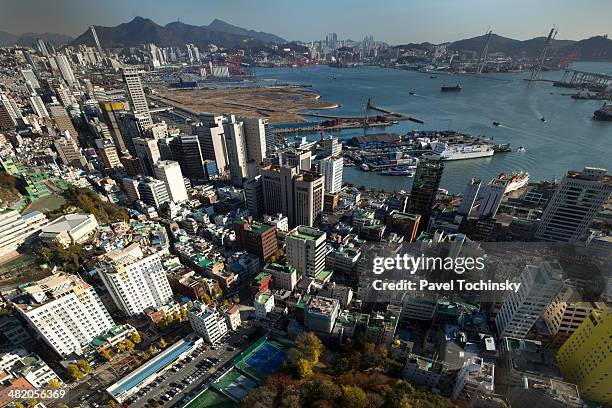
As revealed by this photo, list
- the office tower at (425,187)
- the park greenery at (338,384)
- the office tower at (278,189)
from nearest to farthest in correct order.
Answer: the park greenery at (338,384) → the office tower at (425,187) → the office tower at (278,189)

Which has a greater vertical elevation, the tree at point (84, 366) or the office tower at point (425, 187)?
the office tower at point (425, 187)

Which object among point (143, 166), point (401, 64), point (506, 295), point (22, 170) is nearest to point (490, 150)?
point (506, 295)

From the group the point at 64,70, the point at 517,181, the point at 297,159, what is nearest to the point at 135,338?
the point at 297,159

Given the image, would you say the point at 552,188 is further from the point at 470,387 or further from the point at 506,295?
the point at 470,387

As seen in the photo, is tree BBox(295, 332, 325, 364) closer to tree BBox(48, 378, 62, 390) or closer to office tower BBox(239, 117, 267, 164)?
tree BBox(48, 378, 62, 390)

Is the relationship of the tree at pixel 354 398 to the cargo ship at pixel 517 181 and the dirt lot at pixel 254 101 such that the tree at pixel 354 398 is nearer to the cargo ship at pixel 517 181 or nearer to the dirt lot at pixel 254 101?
the cargo ship at pixel 517 181

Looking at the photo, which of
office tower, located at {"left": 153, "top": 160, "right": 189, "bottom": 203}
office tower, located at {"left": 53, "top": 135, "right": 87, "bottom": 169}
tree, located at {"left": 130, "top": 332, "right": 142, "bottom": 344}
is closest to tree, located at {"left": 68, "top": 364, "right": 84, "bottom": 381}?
tree, located at {"left": 130, "top": 332, "right": 142, "bottom": 344}

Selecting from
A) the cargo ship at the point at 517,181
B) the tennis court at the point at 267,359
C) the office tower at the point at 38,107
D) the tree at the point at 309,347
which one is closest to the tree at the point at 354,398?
the tree at the point at 309,347
